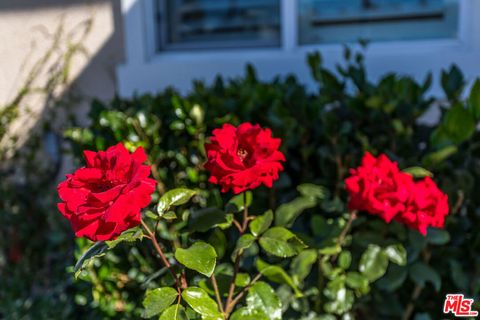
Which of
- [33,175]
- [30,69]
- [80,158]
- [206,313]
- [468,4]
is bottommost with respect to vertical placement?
[33,175]

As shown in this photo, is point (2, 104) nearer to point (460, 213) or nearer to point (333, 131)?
point (333, 131)

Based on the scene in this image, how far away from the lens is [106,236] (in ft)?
3.75

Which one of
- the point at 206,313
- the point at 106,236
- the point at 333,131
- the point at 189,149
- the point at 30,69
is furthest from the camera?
the point at 30,69

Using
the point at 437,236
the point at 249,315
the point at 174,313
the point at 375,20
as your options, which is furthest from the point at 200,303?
the point at 375,20

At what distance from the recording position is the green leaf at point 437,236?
1.82 metres

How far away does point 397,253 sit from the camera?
180 cm

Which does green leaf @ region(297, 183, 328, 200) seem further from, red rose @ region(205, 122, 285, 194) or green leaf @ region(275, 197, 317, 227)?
red rose @ region(205, 122, 285, 194)

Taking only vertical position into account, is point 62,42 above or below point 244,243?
above

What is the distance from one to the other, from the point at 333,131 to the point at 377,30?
1181 mm

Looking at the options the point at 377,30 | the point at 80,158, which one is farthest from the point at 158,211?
the point at 377,30

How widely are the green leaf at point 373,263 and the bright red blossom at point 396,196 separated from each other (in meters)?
0.31

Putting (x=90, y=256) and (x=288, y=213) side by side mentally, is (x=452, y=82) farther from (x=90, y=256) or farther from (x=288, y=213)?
(x=90, y=256)

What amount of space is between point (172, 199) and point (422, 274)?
1.03 meters

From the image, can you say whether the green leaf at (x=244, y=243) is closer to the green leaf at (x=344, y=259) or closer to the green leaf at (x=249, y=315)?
the green leaf at (x=249, y=315)
